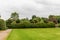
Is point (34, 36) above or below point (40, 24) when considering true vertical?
above

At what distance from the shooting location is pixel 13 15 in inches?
2584

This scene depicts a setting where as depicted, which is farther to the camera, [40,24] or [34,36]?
[40,24]

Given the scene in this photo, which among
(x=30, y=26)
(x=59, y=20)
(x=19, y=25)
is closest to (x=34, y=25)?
(x=30, y=26)

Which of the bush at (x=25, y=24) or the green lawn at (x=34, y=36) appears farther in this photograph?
the bush at (x=25, y=24)

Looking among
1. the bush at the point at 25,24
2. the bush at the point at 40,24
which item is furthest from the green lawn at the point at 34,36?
the bush at the point at 40,24

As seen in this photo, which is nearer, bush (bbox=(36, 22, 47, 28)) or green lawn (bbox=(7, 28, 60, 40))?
green lawn (bbox=(7, 28, 60, 40))

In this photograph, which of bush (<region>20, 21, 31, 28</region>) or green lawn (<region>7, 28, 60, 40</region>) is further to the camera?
bush (<region>20, 21, 31, 28</region>)

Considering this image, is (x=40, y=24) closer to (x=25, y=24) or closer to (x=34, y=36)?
(x=25, y=24)

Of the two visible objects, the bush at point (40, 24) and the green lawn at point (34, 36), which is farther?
the bush at point (40, 24)

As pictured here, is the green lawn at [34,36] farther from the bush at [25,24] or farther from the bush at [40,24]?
the bush at [40,24]

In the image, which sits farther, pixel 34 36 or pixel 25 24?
pixel 25 24

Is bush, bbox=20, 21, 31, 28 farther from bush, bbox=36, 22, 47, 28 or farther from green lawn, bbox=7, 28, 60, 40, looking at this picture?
green lawn, bbox=7, 28, 60, 40

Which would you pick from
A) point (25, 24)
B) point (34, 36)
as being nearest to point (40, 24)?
point (25, 24)

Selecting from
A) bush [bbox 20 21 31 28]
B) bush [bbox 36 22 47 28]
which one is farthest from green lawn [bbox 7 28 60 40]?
bush [bbox 36 22 47 28]
